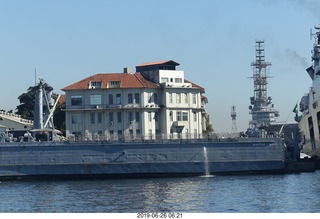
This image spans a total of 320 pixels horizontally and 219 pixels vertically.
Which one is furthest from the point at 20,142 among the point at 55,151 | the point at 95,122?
the point at 95,122

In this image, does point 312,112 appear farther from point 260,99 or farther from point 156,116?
point 260,99

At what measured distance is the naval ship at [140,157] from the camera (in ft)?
276

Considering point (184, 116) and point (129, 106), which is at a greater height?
point (129, 106)

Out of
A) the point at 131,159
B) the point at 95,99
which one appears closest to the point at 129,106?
the point at 95,99

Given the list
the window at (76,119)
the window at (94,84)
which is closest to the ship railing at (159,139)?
the window at (76,119)

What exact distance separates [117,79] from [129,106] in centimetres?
388

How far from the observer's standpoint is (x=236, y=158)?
85.3 m

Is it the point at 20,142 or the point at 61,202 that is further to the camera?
the point at 20,142

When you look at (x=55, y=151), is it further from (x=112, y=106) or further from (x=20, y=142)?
(x=112, y=106)

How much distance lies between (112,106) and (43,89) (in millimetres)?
13367

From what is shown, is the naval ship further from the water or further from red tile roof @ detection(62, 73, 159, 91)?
red tile roof @ detection(62, 73, 159, 91)

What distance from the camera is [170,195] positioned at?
6022cm

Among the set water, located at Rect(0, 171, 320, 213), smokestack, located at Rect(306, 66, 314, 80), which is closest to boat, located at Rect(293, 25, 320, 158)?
smokestack, located at Rect(306, 66, 314, 80)

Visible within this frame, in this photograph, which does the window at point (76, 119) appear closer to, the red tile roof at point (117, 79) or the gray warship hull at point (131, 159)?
the red tile roof at point (117, 79)
